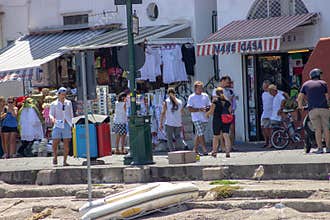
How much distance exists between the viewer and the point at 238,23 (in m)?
25.0

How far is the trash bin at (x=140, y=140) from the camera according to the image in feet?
60.5

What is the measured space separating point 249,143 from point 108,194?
9286 millimetres

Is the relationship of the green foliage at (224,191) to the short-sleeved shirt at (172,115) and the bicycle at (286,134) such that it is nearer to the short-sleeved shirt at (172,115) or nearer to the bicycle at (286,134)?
the short-sleeved shirt at (172,115)

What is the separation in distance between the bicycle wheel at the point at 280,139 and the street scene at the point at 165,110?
0.03 m

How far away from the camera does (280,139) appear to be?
22.5 meters

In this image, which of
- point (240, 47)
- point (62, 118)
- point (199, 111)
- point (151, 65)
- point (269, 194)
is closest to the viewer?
point (269, 194)

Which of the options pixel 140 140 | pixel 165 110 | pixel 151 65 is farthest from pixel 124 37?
pixel 140 140

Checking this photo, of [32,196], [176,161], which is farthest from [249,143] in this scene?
[32,196]

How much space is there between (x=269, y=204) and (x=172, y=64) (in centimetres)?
1151

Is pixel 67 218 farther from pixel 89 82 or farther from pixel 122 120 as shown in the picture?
pixel 122 120

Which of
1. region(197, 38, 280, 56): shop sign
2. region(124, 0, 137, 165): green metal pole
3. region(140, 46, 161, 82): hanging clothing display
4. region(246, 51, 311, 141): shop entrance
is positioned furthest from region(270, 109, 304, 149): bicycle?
region(124, 0, 137, 165): green metal pole

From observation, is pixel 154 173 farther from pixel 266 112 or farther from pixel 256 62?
pixel 256 62

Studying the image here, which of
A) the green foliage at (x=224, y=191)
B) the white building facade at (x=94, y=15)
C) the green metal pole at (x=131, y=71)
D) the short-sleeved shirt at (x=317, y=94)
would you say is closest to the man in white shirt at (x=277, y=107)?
the short-sleeved shirt at (x=317, y=94)

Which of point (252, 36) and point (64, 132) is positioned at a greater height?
point (252, 36)
